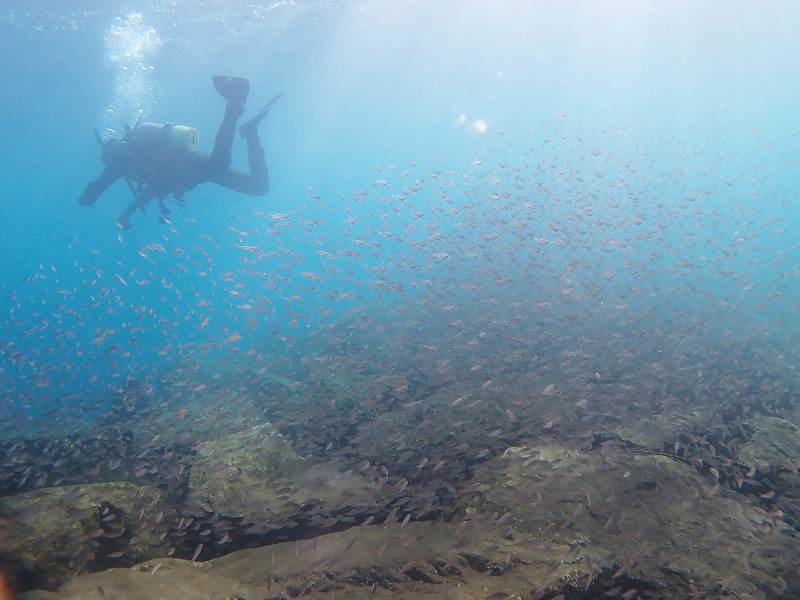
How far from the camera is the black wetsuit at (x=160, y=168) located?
1492cm

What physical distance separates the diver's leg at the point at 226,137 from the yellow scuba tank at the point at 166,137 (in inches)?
38.8

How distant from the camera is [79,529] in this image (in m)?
5.18

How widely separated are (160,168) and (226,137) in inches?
96.3

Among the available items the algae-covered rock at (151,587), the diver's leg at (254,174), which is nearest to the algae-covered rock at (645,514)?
the algae-covered rock at (151,587)

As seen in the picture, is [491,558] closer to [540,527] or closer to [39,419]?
[540,527]

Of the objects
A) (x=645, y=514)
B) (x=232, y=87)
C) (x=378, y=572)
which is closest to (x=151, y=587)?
(x=378, y=572)

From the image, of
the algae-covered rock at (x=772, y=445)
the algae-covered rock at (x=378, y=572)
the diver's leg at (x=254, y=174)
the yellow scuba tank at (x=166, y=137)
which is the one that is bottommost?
the algae-covered rock at (x=772, y=445)

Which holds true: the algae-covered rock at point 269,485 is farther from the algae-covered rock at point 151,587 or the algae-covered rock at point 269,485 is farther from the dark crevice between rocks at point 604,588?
the dark crevice between rocks at point 604,588

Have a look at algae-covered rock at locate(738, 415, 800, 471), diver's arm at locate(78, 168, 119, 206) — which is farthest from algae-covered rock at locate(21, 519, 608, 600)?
diver's arm at locate(78, 168, 119, 206)

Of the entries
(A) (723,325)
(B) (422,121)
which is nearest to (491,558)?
(A) (723,325)

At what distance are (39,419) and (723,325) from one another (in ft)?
69.7

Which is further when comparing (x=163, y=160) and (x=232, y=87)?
(x=232, y=87)

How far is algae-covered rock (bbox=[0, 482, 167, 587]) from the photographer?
15.5 ft

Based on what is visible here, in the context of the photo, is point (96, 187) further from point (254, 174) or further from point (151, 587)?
point (151, 587)
